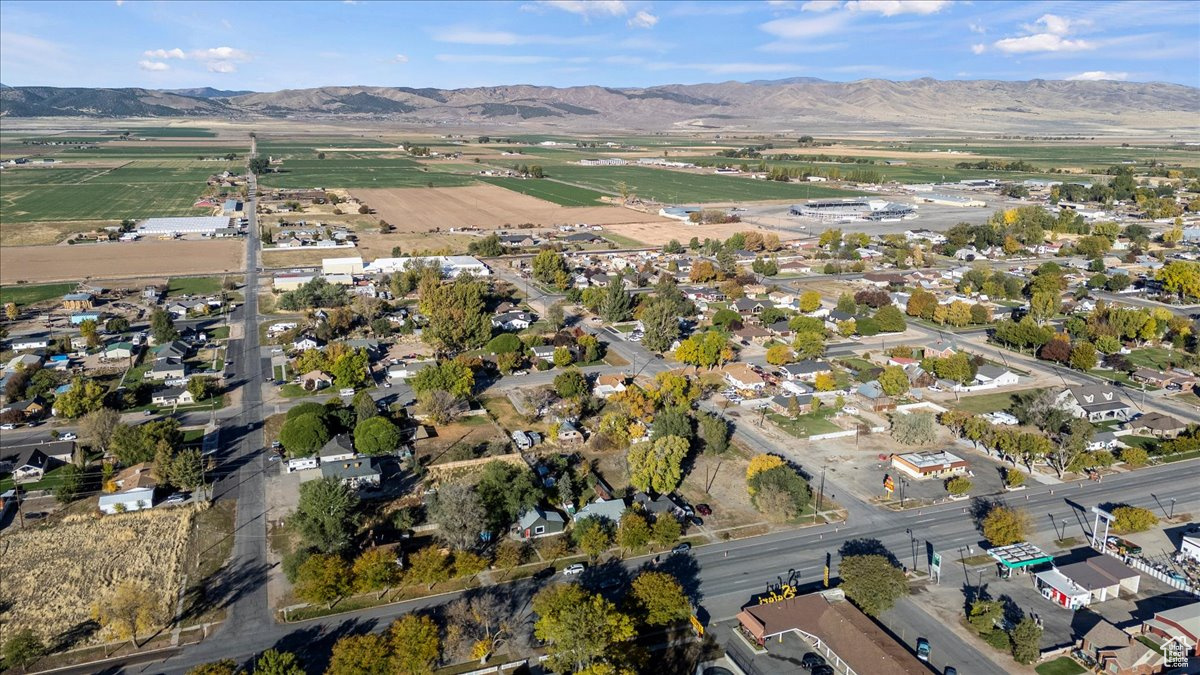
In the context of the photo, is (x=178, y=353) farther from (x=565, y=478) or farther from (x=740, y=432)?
(x=740, y=432)

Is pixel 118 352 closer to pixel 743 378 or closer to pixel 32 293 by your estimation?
pixel 32 293

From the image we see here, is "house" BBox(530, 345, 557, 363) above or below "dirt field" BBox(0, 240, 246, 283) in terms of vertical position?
above

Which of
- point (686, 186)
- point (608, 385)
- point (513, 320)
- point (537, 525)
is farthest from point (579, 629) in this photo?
point (686, 186)

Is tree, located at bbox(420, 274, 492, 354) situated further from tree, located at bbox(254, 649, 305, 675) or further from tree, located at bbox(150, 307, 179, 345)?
tree, located at bbox(254, 649, 305, 675)

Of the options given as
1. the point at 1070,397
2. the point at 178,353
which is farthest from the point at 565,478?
the point at 178,353

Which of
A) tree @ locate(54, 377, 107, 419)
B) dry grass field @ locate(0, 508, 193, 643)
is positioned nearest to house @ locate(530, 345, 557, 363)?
dry grass field @ locate(0, 508, 193, 643)

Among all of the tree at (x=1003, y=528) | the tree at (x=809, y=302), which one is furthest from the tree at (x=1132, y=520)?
the tree at (x=809, y=302)
